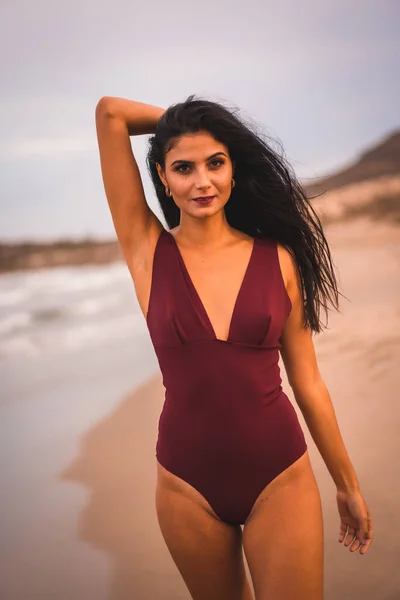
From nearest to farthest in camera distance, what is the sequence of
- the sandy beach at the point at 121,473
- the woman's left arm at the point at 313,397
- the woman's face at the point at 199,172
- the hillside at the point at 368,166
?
the woman's face at the point at 199,172 < the woman's left arm at the point at 313,397 < the sandy beach at the point at 121,473 < the hillside at the point at 368,166

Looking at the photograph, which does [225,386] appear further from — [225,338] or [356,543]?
[356,543]

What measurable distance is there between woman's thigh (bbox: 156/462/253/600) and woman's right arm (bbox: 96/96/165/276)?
0.46m

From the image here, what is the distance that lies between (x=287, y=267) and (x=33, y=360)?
4.79 feet

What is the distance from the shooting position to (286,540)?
5.30 feet

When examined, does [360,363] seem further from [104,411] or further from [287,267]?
[287,267]

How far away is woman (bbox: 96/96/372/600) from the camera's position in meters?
1.62

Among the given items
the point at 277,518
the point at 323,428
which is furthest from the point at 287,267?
the point at 277,518

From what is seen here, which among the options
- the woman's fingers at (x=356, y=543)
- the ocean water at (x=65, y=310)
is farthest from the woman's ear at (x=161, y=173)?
the ocean water at (x=65, y=310)

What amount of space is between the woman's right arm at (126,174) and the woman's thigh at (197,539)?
1.51 feet

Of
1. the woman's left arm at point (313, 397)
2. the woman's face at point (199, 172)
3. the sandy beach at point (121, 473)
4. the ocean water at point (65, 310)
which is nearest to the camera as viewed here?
the woman's face at point (199, 172)

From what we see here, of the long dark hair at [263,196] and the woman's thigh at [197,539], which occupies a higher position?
the long dark hair at [263,196]

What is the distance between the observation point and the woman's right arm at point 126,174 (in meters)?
1.68

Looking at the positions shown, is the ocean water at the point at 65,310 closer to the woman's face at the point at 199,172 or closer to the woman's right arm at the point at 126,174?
the woman's right arm at the point at 126,174

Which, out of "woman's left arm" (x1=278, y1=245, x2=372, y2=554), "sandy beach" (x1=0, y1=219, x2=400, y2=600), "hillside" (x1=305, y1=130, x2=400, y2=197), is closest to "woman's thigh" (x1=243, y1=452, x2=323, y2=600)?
"woman's left arm" (x1=278, y1=245, x2=372, y2=554)
